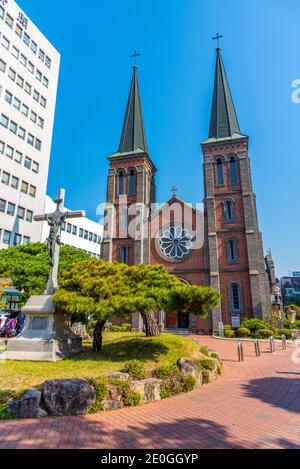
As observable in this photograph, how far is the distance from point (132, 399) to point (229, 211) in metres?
24.9

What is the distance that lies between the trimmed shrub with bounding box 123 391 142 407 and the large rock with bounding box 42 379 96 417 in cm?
82

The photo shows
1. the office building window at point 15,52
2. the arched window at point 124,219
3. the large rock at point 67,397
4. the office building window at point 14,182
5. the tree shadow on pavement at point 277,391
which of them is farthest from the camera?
the arched window at point 124,219

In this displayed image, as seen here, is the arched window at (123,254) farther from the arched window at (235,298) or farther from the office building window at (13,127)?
the office building window at (13,127)

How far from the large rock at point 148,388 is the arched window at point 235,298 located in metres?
20.0

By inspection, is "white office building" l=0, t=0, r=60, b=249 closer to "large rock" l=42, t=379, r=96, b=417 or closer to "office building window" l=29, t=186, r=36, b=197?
A: "office building window" l=29, t=186, r=36, b=197

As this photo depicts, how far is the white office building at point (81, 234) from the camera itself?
3941 cm

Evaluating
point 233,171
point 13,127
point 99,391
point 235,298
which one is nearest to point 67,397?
point 99,391

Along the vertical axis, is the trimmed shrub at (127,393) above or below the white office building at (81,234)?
below

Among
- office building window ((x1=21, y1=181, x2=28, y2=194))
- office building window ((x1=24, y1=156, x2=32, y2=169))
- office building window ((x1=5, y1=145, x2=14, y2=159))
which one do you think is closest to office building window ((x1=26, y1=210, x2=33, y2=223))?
office building window ((x1=21, y1=181, x2=28, y2=194))

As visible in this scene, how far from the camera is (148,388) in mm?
6941

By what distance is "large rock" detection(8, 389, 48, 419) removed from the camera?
18.2 ft

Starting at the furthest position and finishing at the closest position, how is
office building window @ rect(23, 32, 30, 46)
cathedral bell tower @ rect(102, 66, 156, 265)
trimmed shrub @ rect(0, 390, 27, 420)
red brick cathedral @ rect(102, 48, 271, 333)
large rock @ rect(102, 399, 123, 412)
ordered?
1. office building window @ rect(23, 32, 30, 46)
2. cathedral bell tower @ rect(102, 66, 156, 265)
3. red brick cathedral @ rect(102, 48, 271, 333)
4. large rock @ rect(102, 399, 123, 412)
5. trimmed shrub @ rect(0, 390, 27, 420)

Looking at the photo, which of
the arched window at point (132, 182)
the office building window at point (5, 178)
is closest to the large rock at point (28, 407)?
the office building window at point (5, 178)

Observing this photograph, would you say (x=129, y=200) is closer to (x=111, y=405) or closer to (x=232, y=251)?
(x=232, y=251)
